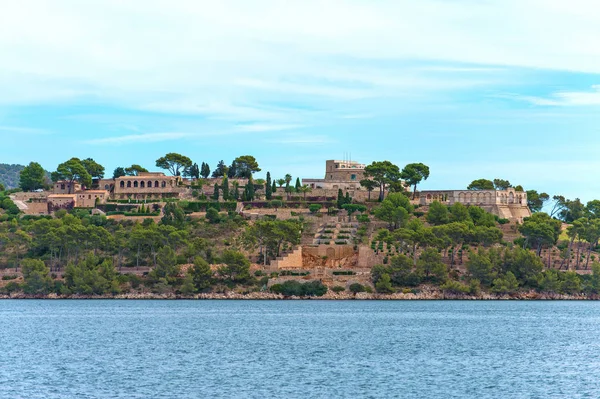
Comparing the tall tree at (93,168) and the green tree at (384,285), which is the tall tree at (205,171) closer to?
the tall tree at (93,168)

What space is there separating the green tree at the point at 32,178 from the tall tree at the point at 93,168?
6649mm

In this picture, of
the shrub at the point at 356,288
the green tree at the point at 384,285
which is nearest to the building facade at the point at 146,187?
the shrub at the point at 356,288

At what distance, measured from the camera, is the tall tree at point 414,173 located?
146 meters

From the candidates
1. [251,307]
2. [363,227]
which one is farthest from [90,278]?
[363,227]

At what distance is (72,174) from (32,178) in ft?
24.8

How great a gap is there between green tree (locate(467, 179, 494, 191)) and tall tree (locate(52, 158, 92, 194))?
183 feet

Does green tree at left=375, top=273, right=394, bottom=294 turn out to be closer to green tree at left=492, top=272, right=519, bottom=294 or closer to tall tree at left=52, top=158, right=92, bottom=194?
green tree at left=492, top=272, right=519, bottom=294

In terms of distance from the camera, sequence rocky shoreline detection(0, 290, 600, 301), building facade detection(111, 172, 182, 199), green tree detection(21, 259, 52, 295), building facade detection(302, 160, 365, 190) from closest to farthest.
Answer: green tree detection(21, 259, 52, 295) → rocky shoreline detection(0, 290, 600, 301) → building facade detection(111, 172, 182, 199) → building facade detection(302, 160, 365, 190)

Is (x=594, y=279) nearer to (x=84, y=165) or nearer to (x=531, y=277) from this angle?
(x=531, y=277)

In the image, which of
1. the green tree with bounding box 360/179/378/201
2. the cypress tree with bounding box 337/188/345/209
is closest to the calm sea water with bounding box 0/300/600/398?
the cypress tree with bounding box 337/188/345/209

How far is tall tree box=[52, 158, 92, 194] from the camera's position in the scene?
149 m

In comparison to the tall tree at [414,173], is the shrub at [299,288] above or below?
below

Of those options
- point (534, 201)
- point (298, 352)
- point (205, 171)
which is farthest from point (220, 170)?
point (298, 352)

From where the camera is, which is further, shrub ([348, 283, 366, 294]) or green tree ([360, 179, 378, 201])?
green tree ([360, 179, 378, 201])
